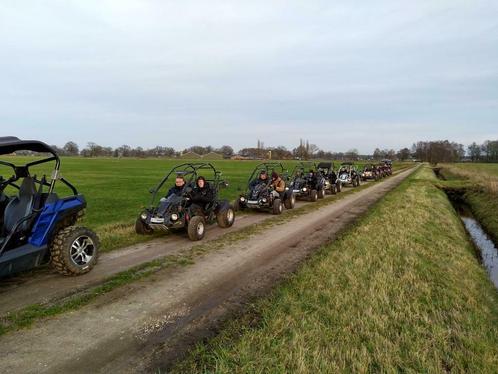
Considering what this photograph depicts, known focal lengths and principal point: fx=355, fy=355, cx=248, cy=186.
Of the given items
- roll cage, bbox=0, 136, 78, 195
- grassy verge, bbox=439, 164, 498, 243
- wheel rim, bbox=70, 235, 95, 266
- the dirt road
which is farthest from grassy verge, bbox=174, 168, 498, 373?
grassy verge, bbox=439, 164, 498, 243

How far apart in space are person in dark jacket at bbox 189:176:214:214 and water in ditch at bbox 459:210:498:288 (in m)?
7.00

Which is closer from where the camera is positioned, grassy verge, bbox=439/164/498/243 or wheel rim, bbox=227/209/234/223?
wheel rim, bbox=227/209/234/223

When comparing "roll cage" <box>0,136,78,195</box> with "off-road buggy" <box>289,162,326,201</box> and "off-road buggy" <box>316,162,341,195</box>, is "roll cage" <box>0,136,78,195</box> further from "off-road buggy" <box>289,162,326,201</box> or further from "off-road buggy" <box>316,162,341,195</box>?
"off-road buggy" <box>316,162,341,195</box>

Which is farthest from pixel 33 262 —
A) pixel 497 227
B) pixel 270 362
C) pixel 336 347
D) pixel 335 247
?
pixel 497 227

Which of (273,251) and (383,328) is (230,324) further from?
(273,251)

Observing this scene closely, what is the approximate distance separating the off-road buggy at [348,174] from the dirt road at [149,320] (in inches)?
718

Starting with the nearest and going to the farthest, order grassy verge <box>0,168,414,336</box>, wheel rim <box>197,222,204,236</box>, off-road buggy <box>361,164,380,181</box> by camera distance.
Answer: grassy verge <box>0,168,414,336</box>, wheel rim <box>197,222,204,236</box>, off-road buggy <box>361,164,380,181</box>

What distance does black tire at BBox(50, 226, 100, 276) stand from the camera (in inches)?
217

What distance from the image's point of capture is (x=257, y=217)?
470 inches

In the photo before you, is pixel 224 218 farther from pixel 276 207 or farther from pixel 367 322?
pixel 367 322

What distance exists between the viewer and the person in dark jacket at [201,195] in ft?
31.1

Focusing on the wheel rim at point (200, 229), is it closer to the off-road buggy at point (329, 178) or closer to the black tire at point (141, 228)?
the black tire at point (141, 228)

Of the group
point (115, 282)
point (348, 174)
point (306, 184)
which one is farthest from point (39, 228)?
point (348, 174)

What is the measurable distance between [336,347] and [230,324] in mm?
1273
